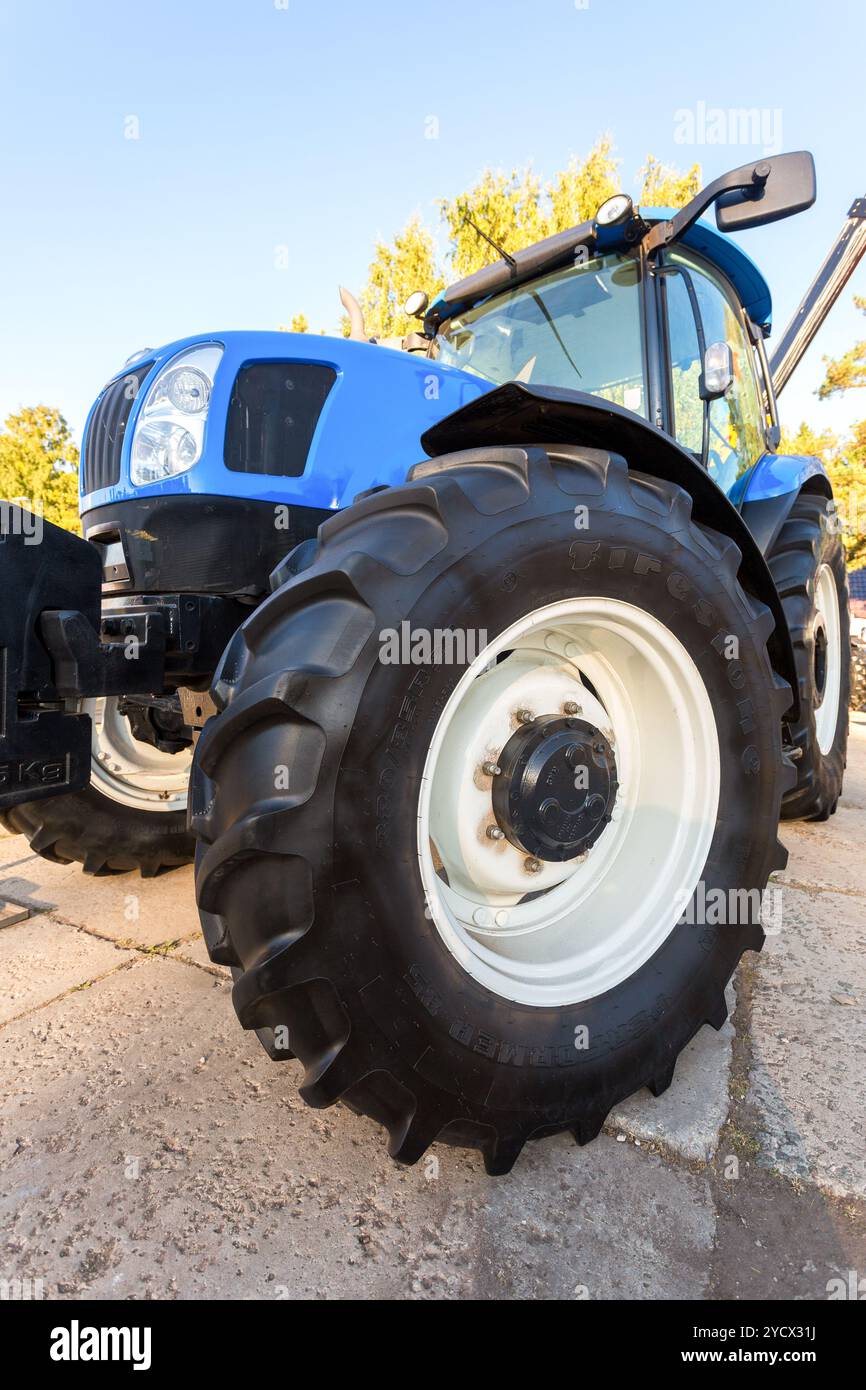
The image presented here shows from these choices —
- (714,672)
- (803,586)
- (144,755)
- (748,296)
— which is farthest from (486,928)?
(748,296)

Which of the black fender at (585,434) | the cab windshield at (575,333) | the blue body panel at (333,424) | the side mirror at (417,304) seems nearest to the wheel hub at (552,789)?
the black fender at (585,434)

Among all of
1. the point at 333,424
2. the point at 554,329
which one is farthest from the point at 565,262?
the point at 333,424

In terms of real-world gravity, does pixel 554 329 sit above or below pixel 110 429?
above

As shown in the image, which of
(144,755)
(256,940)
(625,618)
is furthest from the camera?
(144,755)

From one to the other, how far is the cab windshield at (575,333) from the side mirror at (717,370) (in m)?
0.22

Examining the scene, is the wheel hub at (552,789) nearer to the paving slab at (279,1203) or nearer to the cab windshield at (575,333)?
the paving slab at (279,1203)

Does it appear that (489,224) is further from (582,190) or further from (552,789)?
(552,789)

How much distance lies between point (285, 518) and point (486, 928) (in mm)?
1120

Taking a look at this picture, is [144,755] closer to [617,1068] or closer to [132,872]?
[132,872]

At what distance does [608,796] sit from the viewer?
164 centimetres

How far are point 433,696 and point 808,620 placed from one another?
2320 mm

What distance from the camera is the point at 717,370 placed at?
2.54m

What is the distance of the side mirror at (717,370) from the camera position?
252 centimetres
